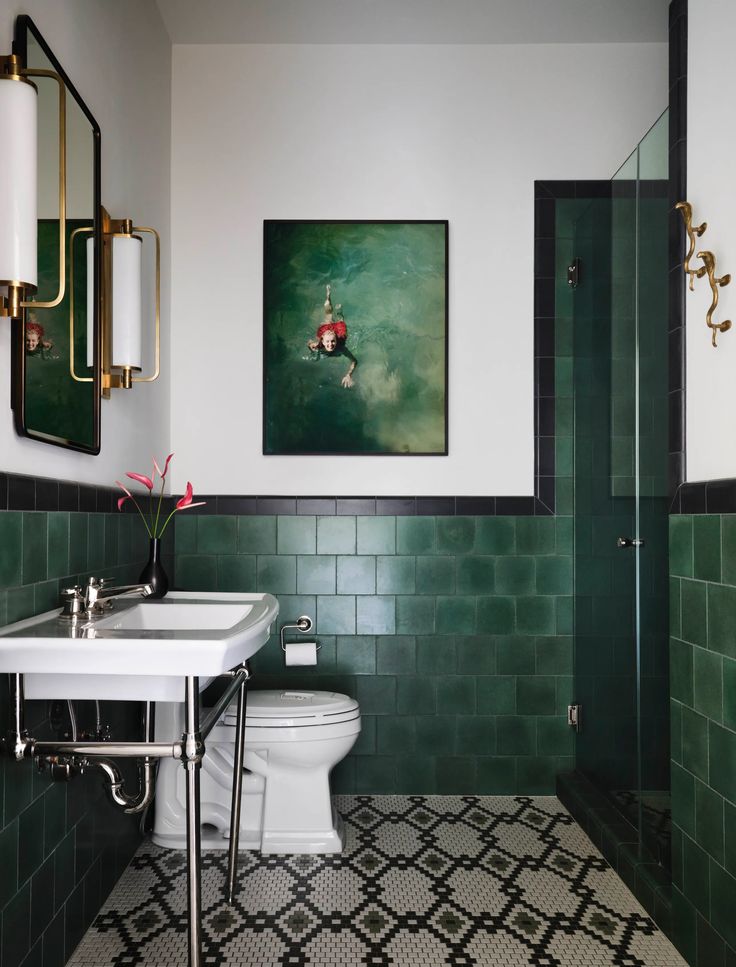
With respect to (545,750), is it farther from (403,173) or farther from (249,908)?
(403,173)

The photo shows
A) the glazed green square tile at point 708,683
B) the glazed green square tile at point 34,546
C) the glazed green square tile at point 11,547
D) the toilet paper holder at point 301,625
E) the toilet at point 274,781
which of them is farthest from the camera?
the toilet paper holder at point 301,625

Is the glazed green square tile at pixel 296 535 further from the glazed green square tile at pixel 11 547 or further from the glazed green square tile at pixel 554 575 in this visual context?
the glazed green square tile at pixel 11 547

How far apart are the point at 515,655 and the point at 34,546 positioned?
193 cm

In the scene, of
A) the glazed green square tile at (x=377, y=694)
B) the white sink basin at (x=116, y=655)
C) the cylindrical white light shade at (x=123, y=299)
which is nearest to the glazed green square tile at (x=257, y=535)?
the glazed green square tile at (x=377, y=694)

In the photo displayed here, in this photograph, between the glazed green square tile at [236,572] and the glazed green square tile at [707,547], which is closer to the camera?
the glazed green square tile at [707,547]

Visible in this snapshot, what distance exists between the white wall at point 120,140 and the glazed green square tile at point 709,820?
172 centimetres

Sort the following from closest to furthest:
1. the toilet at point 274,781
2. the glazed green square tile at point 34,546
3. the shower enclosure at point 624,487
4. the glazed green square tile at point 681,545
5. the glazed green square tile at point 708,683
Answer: the glazed green square tile at point 34,546 → the glazed green square tile at point 708,683 → the glazed green square tile at point 681,545 → the shower enclosure at point 624,487 → the toilet at point 274,781

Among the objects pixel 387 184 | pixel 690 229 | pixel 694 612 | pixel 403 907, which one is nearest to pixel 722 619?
pixel 694 612

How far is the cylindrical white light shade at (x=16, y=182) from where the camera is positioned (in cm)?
142

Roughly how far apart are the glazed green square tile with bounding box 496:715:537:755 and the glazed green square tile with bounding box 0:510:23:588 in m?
2.02

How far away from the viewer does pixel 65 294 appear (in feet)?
6.24

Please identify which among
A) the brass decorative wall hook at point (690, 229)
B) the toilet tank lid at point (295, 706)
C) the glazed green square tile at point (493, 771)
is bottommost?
the glazed green square tile at point (493, 771)

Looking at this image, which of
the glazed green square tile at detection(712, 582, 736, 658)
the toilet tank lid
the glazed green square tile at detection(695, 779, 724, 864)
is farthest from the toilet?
the glazed green square tile at detection(712, 582, 736, 658)

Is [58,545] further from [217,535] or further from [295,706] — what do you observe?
[217,535]
